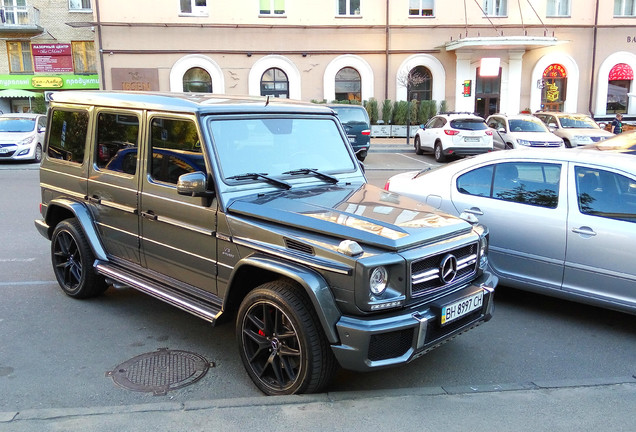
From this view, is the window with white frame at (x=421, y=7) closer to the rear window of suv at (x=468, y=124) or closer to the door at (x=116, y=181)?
the rear window of suv at (x=468, y=124)

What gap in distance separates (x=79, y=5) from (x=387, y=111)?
21.3 m

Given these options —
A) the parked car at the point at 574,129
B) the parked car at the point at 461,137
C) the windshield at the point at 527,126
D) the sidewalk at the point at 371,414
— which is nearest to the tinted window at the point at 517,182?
the sidewalk at the point at 371,414

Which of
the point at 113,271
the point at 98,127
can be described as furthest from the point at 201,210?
the point at 98,127

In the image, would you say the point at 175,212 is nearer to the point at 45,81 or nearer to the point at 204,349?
the point at 204,349

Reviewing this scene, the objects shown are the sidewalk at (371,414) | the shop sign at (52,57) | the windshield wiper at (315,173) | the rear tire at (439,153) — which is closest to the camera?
the sidewalk at (371,414)

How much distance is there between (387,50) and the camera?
2816cm

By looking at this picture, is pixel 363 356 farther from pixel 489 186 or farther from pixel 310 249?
pixel 489 186

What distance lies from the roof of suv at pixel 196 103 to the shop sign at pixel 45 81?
109 feet

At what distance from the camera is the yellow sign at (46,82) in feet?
115

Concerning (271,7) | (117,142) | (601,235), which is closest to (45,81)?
(271,7)

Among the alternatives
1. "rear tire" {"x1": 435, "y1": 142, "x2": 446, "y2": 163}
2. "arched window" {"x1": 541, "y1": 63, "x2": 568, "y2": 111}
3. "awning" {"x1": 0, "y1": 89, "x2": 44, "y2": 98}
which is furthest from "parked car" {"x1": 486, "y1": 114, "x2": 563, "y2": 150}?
"awning" {"x1": 0, "y1": 89, "x2": 44, "y2": 98}

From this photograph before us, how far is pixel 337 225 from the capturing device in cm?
353

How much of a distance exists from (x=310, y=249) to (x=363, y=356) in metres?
0.72

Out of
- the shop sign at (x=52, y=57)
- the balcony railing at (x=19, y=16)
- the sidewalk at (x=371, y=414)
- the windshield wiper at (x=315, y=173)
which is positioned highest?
the balcony railing at (x=19, y=16)
